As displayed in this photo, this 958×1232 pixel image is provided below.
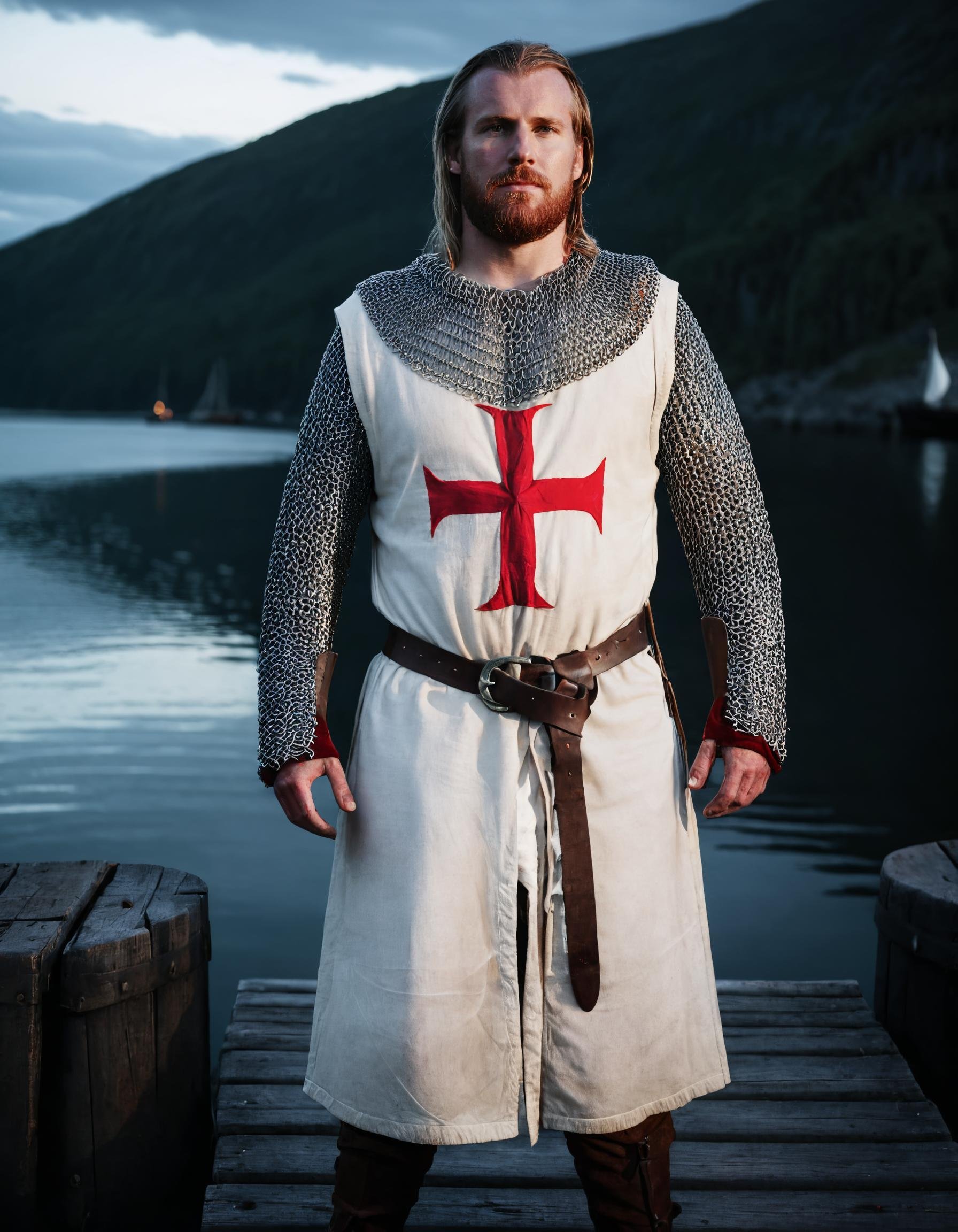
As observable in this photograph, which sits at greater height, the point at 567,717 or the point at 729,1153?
the point at 567,717

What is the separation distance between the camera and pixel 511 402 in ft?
5.95

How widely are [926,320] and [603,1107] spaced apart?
74.9 meters

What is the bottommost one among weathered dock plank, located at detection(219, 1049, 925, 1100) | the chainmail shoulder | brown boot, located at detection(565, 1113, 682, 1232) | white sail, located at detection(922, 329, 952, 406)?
weathered dock plank, located at detection(219, 1049, 925, 1100)

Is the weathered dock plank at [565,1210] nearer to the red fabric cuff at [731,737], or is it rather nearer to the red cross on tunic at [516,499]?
the red fabric cuff at [731,737]

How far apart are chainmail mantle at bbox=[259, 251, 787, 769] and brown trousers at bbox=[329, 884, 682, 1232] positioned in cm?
48

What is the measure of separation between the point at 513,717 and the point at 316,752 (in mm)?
294

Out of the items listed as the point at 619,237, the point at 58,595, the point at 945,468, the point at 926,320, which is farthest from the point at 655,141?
the point at 58,595

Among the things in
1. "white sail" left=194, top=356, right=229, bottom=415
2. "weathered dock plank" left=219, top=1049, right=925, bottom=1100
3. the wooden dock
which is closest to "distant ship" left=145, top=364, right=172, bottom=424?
"white sail" left=194, top=356, right=229, bottom=415

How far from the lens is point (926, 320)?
7025 cm

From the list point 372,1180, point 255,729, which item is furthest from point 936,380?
point 372,1180

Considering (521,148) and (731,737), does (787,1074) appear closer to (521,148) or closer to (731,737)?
(731,737)

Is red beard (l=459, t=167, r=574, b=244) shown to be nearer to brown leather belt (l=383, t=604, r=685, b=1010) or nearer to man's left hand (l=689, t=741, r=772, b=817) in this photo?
brown leather belt (l=383, t=604, r=685, b=1010)

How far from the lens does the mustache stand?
178cm

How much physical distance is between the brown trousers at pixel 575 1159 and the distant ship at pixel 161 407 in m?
98.4
